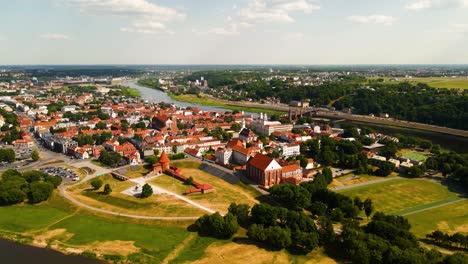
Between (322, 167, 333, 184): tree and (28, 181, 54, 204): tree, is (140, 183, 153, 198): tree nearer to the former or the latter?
(28, 181, 54, 204): tree

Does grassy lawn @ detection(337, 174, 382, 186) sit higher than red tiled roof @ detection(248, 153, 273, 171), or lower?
lower

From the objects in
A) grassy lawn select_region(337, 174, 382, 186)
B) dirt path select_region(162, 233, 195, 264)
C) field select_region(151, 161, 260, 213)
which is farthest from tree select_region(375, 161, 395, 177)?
dirt path select_region(162, 233, 195, 264)

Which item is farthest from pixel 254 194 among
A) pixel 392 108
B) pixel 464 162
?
pixel 392 108

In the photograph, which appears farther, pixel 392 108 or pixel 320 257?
pixel 392 108

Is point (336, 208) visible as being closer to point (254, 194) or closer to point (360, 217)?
point (360, 217)

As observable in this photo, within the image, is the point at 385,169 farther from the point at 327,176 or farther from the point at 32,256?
the point at 32,256

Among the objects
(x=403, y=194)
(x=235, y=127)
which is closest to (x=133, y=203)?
(x=403, y=194)
